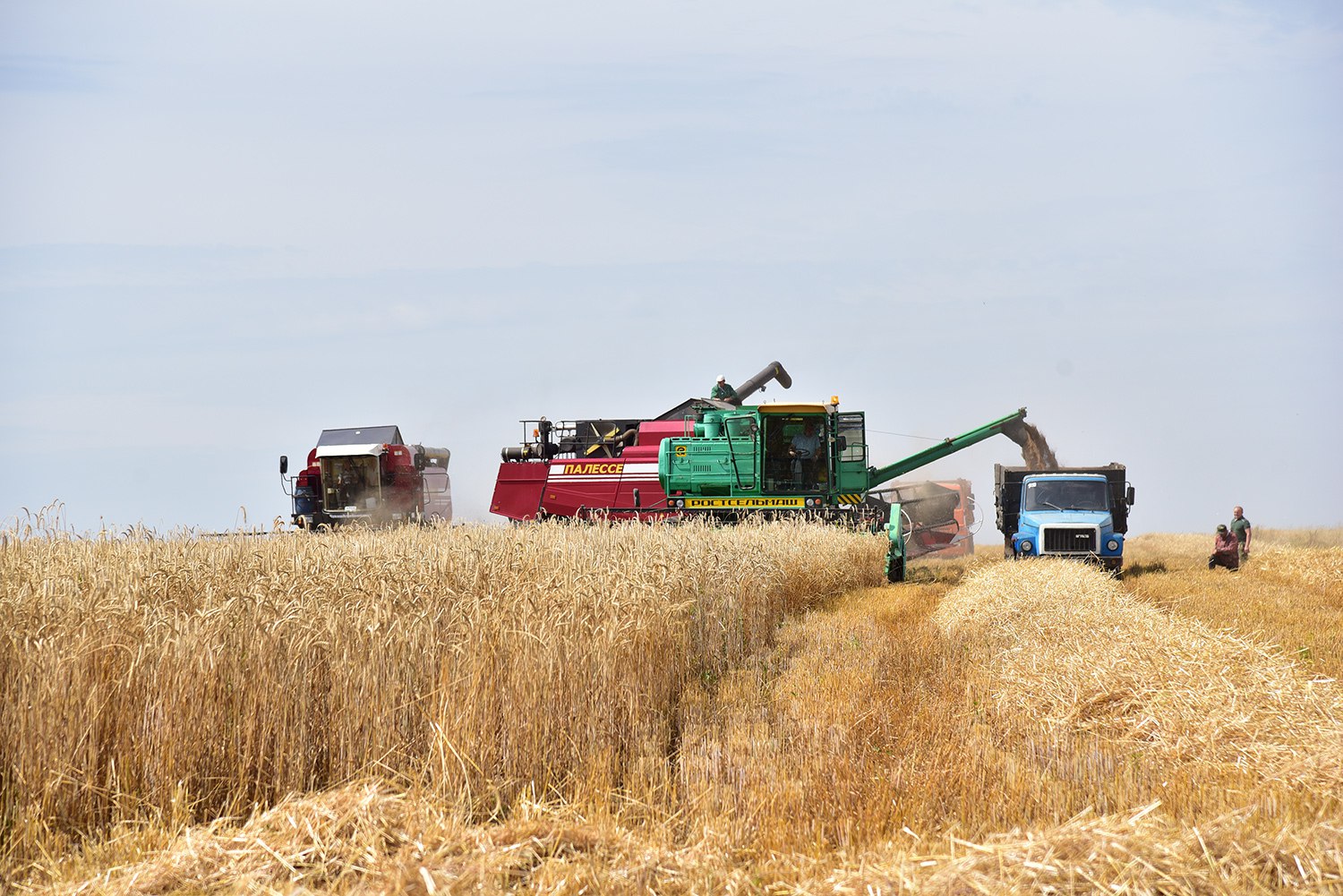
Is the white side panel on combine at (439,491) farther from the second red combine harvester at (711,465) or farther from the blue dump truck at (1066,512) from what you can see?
the blue dump truck at (1066,512)

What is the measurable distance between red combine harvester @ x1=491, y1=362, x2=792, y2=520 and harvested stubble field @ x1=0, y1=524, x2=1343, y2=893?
1224 cm

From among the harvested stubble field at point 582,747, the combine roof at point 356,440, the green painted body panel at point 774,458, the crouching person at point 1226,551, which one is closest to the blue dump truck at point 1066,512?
the crouching person at point 1226,551

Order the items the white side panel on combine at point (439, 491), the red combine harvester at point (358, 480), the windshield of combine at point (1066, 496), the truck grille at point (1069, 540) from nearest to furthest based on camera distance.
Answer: the truck grille at point (1069, 540) < the windshield of combine at point (1066, 496) < the red combine harvester at point (358, 480) < the white side panel on combine at point (439, 491)

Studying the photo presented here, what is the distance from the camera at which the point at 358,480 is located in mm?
23797

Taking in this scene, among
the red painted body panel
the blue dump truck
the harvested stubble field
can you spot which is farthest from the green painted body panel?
the harvested stubble field

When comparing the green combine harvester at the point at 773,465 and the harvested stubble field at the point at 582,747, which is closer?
the harvested stubble field at the point at 582,747

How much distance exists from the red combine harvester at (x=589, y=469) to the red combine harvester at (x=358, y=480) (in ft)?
8.37

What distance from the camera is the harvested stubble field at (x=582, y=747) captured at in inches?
161

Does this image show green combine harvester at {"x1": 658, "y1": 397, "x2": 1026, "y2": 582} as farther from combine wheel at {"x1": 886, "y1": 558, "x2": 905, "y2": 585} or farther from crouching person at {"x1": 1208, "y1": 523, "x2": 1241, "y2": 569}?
crouching person at {"x1": 1208, "y1": 523, "x2": 1241, "y2": 569}

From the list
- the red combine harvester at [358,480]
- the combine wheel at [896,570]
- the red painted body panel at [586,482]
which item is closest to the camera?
the combine wheel at [896,570]

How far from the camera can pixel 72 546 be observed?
373 inches

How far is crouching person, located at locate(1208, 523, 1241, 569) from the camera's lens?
18844mm

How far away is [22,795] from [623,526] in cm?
948

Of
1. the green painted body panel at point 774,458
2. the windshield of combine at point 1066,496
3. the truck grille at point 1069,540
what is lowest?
the truck grille at point 1069,540
